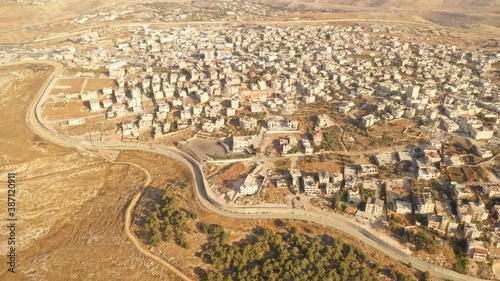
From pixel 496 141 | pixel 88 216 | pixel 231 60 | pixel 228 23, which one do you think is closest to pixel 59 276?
pixel 88 216

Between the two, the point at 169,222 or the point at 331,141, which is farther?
the point at 331,141

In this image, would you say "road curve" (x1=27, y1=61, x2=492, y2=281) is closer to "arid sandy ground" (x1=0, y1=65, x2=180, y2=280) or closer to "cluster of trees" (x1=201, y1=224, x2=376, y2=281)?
"cluster of trees" (x1=201, y1=224, x2=376, y2=281)

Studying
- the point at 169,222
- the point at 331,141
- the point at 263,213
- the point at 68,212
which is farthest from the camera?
the point at 331,141

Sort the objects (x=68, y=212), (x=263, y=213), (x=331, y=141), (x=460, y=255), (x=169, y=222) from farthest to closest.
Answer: (x=331, y=141) < (x=68, y=212) < (x=263, y=213) < (x=169, y=222) < (x=460, y=255)

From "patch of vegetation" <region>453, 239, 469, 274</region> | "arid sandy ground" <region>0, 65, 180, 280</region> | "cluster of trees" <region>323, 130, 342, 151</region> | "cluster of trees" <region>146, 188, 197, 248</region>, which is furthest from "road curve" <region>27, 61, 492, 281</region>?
"cluster of trees" <region>323, 130, 342, 151</region>

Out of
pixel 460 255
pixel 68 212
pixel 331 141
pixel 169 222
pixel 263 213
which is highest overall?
pixel 331 141

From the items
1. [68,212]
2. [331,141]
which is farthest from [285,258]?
[68,212]

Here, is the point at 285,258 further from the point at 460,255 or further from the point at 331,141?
the point at 331,141

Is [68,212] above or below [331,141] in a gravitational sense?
below
